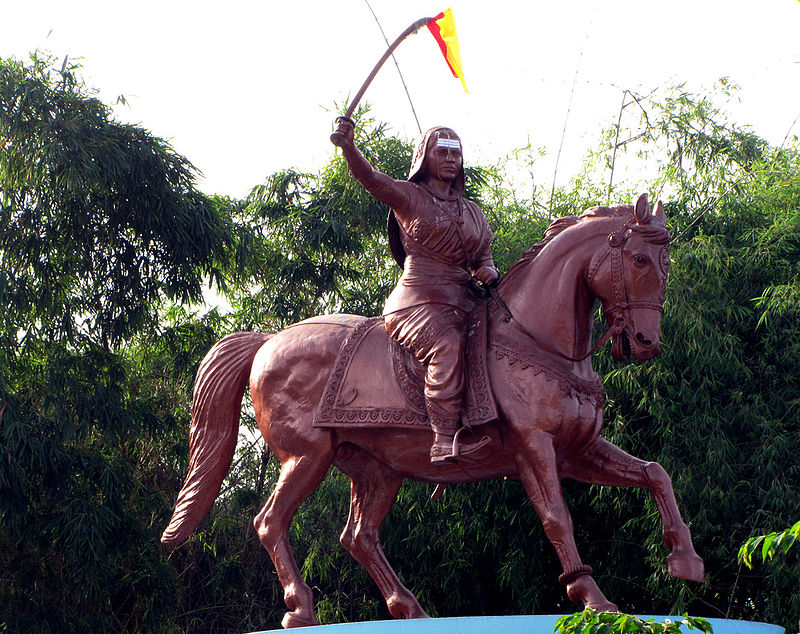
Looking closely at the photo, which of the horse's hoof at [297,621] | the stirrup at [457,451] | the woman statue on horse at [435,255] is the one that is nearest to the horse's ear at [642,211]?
the woman statue on horse at [435,255]

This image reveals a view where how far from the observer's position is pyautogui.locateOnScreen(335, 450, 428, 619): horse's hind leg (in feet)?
17.9

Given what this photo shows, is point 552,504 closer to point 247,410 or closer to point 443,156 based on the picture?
point 443,156

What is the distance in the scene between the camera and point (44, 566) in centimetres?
911

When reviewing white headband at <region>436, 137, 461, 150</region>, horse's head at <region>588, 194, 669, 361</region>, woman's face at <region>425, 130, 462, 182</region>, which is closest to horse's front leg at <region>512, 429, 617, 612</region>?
horse's head at <region>588, 194, 669, 361</region>

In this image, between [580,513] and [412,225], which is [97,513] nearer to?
[580,513]

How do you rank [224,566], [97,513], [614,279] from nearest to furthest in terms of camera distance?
[614,279], [97,513], [224,566]

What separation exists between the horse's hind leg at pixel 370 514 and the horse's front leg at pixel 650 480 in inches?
36.7

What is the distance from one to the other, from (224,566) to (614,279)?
20.1 feet

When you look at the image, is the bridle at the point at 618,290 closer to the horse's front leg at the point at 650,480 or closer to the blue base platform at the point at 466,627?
the horse's front leg at the point at 650,480

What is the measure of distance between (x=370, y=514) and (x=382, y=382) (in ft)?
2.31

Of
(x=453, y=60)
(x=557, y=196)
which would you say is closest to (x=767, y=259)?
(x=557, y=196)

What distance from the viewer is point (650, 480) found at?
492cm

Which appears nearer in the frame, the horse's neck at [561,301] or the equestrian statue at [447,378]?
the equestrian statue at [447,378]

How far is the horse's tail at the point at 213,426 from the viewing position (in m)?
5.64
